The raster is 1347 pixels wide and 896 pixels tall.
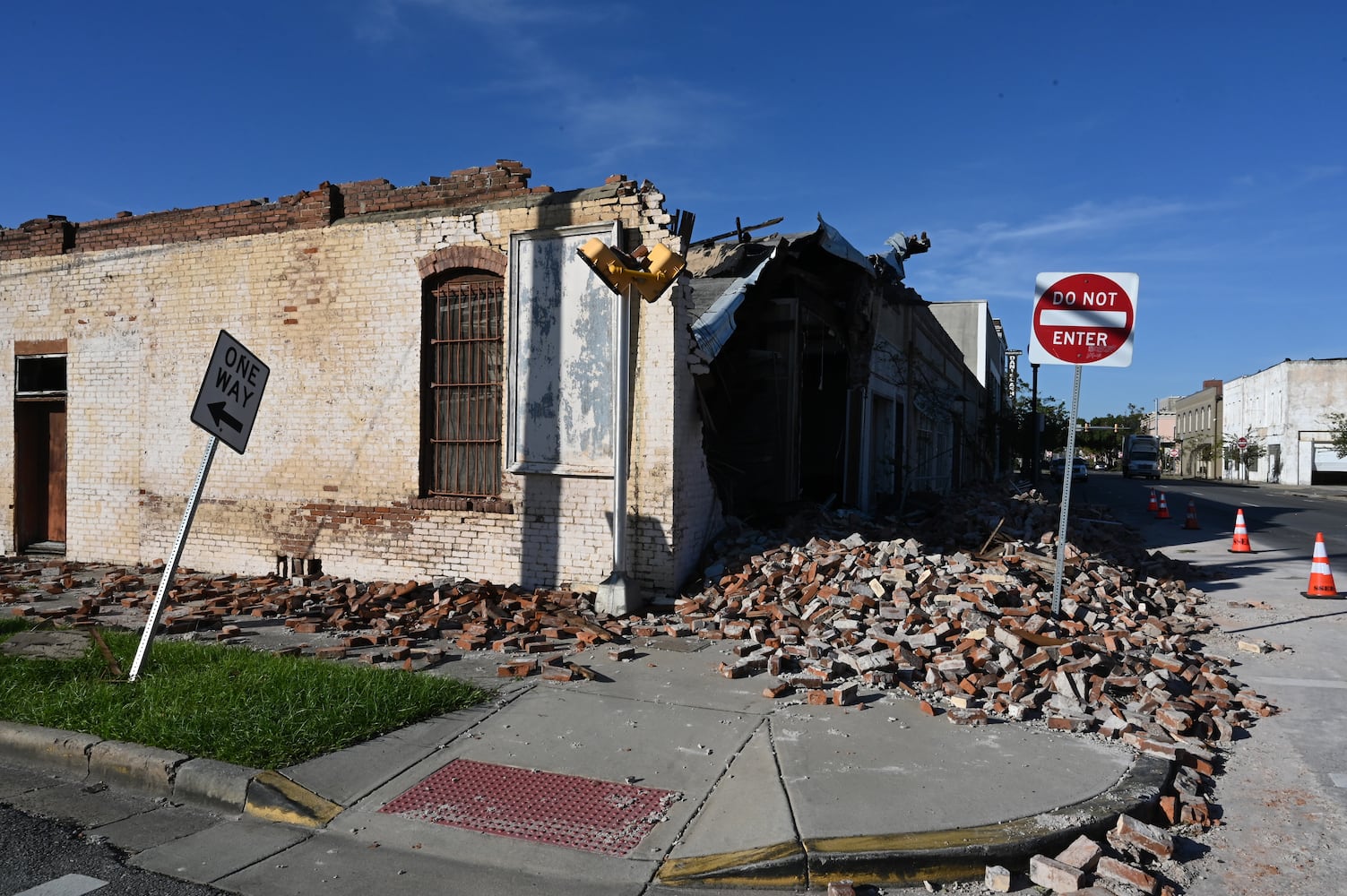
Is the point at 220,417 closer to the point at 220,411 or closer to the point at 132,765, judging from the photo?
the point at 220,411

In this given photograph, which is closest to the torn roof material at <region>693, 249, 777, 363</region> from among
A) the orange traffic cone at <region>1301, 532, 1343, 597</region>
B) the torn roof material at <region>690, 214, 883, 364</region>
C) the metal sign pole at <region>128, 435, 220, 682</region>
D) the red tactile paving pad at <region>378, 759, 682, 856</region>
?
the torn roof material at <region>690, 214, 883, 364</region>

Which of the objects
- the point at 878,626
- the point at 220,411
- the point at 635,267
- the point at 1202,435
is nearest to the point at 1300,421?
the point at 1202,435

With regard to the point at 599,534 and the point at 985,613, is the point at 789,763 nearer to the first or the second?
the point at 985,613

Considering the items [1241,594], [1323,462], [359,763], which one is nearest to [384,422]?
[359,763]

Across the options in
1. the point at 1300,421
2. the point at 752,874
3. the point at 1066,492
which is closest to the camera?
the point at 752,874

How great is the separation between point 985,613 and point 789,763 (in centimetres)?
300

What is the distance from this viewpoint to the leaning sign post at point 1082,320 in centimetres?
680

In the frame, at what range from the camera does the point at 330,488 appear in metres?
10.0

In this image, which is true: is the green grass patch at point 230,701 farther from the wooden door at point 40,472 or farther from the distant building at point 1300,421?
the distant building at point 1300,421

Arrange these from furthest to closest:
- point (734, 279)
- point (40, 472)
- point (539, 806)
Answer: point (40, 472)
point (734, 279)
point (539, 806)

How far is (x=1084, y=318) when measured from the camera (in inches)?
270

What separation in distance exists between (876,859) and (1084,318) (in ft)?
16.1

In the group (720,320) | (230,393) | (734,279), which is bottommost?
(230,393)

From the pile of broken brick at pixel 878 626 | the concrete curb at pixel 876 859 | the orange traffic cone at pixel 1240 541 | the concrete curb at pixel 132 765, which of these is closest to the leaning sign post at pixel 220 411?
the concrete curb at pixel 132 765
